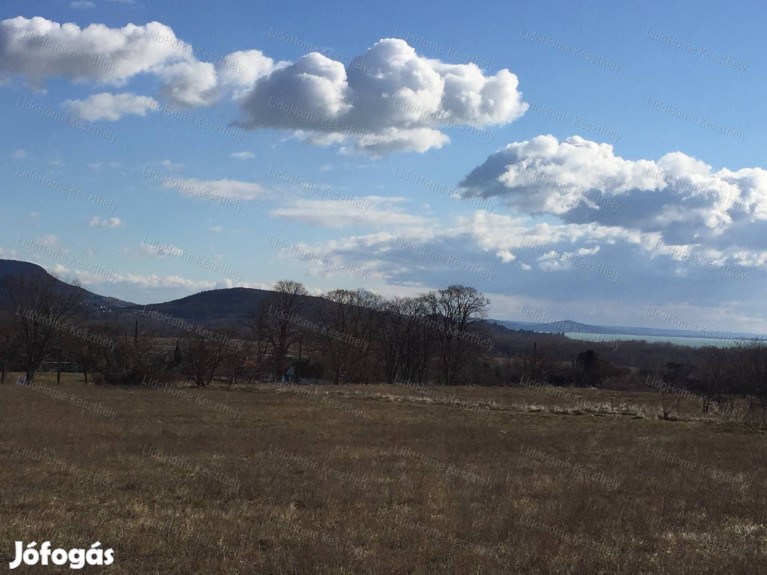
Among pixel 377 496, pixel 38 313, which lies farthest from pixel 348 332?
pixel 377 496

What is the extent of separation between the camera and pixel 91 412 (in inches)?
1077

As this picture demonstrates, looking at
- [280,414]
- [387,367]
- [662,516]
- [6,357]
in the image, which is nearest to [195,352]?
[6,357]

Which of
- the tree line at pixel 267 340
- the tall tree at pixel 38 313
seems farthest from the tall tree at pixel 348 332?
the tall tree at pixel 38 313

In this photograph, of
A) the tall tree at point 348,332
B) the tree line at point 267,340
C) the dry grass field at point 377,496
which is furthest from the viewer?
the tall tree at point 348,332

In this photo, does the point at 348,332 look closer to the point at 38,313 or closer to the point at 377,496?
the point at 38,313

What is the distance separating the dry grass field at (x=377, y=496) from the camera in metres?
8.12

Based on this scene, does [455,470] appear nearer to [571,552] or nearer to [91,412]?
[571,552]

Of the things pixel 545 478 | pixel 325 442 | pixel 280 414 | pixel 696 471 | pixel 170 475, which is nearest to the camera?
pixel 170 475

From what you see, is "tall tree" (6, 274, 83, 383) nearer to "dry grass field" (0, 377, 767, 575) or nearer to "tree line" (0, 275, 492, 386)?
"tree line" (0, 275, 492, 386)

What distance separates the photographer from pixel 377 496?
12.0 metres

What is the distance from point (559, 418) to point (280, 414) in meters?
13.5

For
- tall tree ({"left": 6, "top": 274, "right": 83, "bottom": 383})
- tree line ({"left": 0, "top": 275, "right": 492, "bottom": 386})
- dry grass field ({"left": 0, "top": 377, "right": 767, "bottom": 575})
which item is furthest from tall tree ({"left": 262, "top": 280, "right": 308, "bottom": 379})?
dry grass field ({"left": 0, "top": 377, "right": 767, "bottom": 575})

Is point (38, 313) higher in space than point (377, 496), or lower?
higher

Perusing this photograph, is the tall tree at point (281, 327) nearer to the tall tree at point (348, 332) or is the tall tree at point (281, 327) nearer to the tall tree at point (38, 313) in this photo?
the tall tree at point (348, 332)
